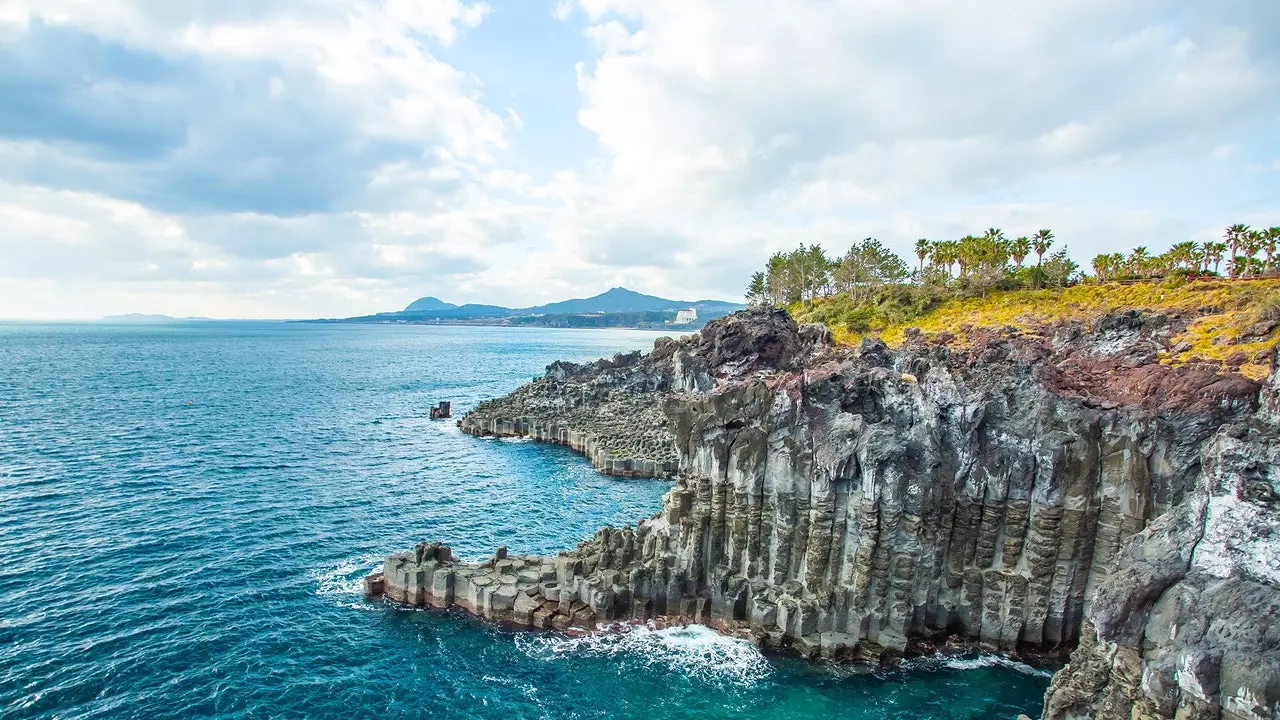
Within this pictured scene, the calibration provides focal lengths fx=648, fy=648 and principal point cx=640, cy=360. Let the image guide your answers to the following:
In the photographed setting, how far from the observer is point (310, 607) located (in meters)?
40.0

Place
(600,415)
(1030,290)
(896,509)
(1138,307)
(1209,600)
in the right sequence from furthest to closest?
(1030,290) → (600,415) → (1138,307) → (896,509) → (1209,600)

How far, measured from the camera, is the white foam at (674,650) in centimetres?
3366

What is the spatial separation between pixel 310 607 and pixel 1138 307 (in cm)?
11484

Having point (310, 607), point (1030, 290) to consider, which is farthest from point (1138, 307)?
point (310, 607)

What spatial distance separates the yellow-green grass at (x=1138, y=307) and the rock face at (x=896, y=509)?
2655 centimetres

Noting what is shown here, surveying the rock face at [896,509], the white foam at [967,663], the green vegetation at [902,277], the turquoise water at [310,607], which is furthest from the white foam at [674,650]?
Result: the green vegetation at [902,277]

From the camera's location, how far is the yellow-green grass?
2549 inches

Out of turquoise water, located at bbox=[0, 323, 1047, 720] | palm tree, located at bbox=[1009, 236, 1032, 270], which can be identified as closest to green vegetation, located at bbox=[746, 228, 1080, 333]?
palm tree, located at bbox=[1009, 236, 1032, 270]

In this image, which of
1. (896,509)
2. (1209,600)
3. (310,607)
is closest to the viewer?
(1209,600)

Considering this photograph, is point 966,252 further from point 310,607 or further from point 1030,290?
point 310,607

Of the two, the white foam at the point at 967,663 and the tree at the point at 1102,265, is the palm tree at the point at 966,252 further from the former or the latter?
the white foam at the point at 967,663

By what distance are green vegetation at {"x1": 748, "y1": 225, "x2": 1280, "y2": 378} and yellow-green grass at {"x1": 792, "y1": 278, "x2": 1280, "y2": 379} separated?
0.64 feet

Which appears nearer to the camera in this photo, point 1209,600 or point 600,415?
point 1209,600

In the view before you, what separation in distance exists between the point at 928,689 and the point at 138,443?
3491 inches
